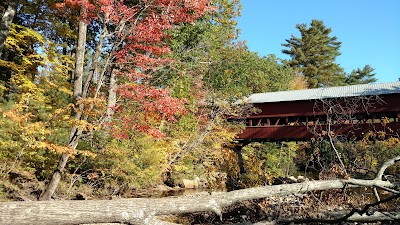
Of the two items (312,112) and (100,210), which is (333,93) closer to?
(312,112)

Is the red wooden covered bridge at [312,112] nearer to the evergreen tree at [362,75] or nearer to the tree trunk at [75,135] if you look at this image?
the tree trunk at [75,135]

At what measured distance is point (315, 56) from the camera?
4109 cm

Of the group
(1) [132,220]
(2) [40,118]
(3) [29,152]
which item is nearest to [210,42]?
(2) [40,118]

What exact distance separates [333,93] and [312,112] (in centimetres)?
157

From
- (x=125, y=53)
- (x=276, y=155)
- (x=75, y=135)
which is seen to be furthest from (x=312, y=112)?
(x=75, y=135)

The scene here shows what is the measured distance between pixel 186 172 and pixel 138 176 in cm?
568

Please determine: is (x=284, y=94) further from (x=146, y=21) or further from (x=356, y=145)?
(x=146, y=21)

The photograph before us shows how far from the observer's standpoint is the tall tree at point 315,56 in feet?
132

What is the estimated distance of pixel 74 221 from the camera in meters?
3.03

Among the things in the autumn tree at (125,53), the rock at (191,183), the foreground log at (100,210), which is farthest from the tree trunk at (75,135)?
the rock at (191,183)

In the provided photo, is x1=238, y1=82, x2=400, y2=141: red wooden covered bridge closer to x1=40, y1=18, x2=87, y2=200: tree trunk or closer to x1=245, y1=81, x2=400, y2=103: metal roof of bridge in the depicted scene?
x1=245, y1=81, x2=400, y2=103: metal roof of bridge

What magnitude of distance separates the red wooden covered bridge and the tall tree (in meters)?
21.5

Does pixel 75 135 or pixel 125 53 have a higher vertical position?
pixel 125 53

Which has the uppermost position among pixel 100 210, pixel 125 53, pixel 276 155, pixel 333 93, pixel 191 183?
pixel 333 93
